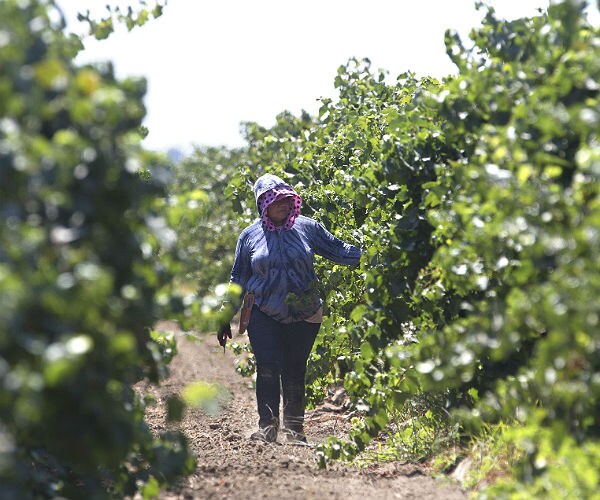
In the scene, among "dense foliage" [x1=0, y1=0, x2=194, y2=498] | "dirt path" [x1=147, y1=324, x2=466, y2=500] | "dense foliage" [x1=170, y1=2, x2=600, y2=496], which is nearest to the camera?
"dense foliage" [x1=0, y1=0, x2=194, y2=498]

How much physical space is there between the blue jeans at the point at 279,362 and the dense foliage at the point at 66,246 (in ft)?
13.0

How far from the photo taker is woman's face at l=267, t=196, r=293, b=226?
7752mm

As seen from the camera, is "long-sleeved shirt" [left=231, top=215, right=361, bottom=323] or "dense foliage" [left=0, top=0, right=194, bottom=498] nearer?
"dense foliage" [left=0, top=0, right=194, bottom=498]

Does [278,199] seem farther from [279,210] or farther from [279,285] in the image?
[279,285]


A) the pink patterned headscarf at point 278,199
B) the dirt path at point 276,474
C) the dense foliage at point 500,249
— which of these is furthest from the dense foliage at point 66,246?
the pink patterned headscarf at point 278,199

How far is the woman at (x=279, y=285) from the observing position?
771 cm

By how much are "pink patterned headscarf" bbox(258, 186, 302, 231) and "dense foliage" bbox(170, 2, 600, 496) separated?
14.9 inches

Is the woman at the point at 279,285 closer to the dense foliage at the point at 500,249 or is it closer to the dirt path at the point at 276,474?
the dense foliage at the point at 500,249

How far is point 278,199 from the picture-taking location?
7.69m

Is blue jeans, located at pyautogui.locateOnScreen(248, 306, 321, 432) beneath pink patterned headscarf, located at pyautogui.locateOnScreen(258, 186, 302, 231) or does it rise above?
beneath

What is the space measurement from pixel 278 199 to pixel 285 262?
0.46m

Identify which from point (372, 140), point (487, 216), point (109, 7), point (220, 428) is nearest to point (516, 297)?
point (487, 216)

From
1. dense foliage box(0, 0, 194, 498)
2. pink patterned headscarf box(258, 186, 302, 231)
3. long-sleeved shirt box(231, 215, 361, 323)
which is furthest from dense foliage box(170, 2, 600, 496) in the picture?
dense foliage box(0, 0, 194, 498)

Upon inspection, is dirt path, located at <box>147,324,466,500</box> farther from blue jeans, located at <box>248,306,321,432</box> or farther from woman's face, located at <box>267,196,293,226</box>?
woman's face, located at <box>267,196,293,226</box>
